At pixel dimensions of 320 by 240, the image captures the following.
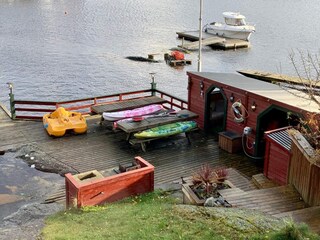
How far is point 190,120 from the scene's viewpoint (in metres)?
19.6

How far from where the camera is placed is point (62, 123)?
770 inches

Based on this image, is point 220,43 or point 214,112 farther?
point 220,43

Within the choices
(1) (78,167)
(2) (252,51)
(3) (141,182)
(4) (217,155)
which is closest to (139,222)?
(3) (141,182)

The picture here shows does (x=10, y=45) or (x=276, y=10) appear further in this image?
(x=276, y=10)

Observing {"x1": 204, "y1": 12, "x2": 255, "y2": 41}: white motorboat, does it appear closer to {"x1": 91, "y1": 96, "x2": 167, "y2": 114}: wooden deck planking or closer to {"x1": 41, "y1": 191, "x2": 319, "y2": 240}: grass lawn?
{"x1": 91, "y1": 96, "x2": 167, "y2": 114}: wooden deck planking

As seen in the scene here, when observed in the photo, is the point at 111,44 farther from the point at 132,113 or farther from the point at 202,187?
the point at 202,187

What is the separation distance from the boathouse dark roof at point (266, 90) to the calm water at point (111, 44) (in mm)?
16529

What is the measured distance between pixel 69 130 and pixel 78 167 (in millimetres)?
3799

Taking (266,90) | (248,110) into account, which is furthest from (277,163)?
(266,90)

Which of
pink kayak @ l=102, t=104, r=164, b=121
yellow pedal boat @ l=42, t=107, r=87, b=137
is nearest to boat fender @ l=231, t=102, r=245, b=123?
pink kayak @ l=102, t=104, r=164, b=121

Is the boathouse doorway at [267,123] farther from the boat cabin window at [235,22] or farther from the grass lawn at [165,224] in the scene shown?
the boat cabin window at [235,22]

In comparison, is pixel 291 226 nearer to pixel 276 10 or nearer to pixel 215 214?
pixel 215 214

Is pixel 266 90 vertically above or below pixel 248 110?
above

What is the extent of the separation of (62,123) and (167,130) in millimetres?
4695
